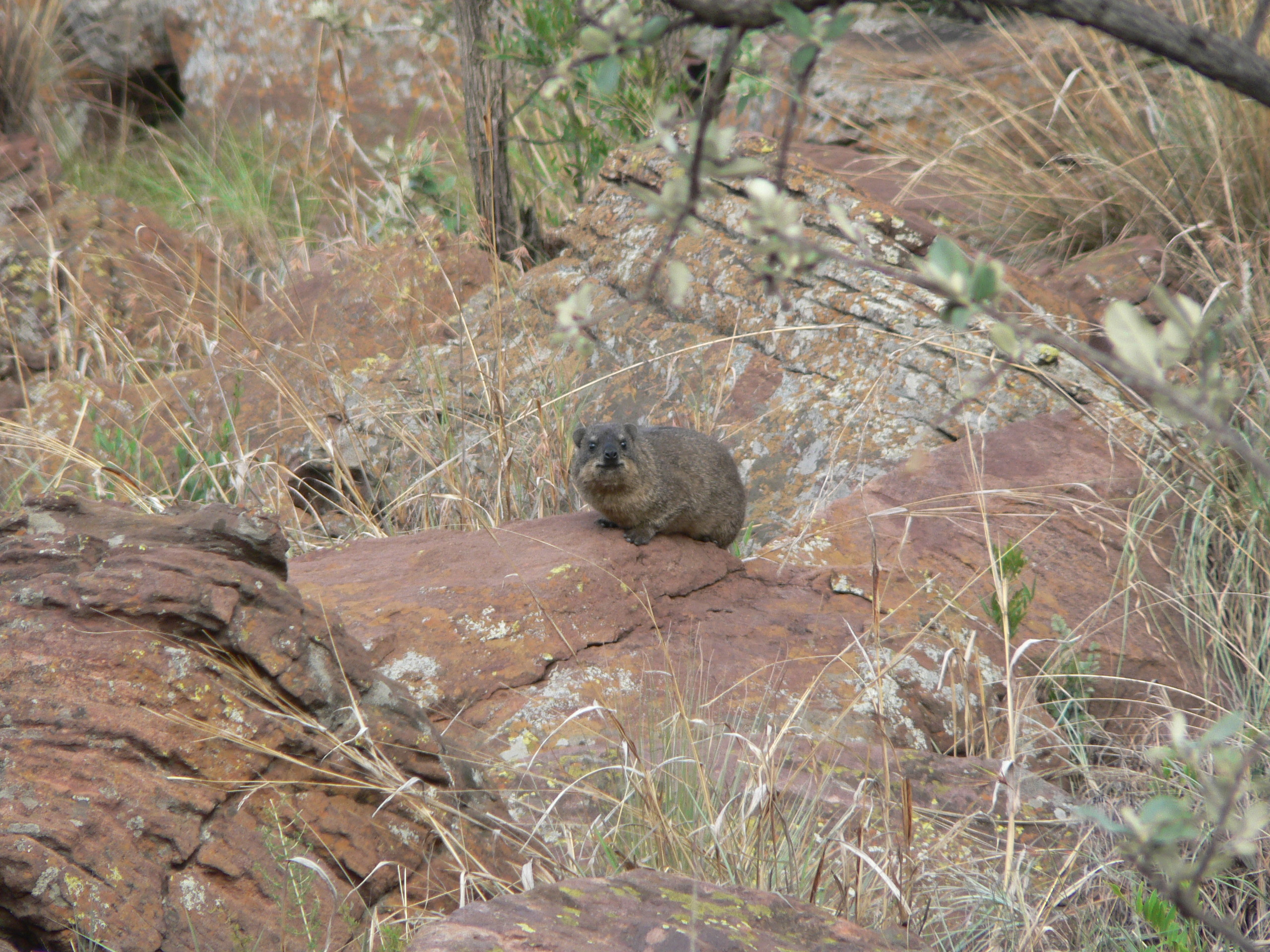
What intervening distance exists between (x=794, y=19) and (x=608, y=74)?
0.26 metres

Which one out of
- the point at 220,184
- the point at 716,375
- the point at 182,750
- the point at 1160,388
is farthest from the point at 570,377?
the point at 220,184

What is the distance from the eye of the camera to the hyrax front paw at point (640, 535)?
163 inches

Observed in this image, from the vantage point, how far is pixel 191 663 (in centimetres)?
246

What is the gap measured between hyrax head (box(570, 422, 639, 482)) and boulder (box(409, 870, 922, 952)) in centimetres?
220

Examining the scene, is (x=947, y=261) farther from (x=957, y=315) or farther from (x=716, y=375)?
(x=716, y=375)

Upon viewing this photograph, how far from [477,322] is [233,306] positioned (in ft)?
7.15

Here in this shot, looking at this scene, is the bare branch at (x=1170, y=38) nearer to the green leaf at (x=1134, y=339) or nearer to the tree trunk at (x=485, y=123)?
the green leaf at (x=1134, y=339)

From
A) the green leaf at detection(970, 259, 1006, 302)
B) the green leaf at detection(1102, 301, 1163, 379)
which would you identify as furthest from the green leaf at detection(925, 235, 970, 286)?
the green leaf at detection(1102, 301, 1163, 379)

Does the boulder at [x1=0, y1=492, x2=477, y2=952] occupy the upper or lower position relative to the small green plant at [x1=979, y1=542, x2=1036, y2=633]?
upper

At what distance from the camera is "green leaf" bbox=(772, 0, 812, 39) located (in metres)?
1.10

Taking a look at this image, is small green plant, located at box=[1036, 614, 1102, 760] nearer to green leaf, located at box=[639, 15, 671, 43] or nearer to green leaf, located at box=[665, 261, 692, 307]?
green leaf, located at box=[665, 261, 692, 307]

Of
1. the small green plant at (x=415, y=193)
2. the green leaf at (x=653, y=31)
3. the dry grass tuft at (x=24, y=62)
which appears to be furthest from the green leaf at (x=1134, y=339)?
the dry grass tuft at (x=24, y=62)

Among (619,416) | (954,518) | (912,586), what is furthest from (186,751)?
(619,416)

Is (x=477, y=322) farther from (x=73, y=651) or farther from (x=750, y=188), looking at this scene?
(x=750, y=188)
